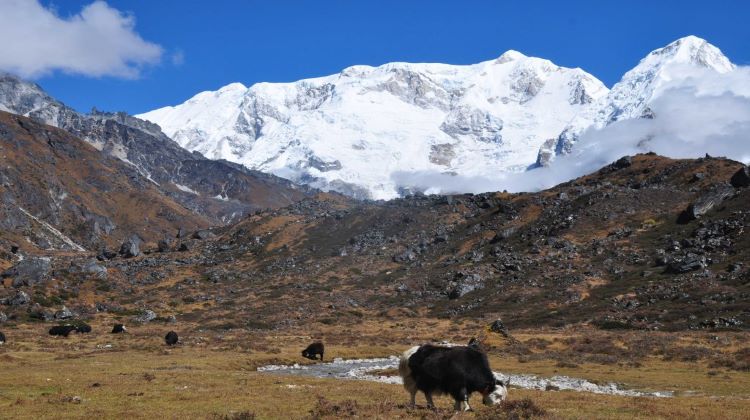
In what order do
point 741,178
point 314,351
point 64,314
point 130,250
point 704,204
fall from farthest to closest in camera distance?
point 130,250
point 741,178
point 704,204
point 64,314
point 314,351

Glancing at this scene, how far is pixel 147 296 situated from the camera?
126312 mm

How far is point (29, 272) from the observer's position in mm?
121375

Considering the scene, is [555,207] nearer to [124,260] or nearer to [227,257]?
[227,257]

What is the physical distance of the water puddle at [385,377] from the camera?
125ft

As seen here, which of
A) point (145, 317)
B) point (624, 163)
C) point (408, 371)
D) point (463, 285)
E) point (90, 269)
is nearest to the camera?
point (408, 371)

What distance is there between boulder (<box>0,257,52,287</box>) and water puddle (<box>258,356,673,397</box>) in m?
83.1

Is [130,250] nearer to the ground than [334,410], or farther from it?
farther from it

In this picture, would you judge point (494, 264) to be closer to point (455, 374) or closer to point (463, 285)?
point (463, 285)

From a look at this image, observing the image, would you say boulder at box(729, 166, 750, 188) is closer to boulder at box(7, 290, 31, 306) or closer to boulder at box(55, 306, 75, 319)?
boulder at box(55, 306, 75, 319)

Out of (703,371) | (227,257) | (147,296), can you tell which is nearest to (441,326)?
(703,371)

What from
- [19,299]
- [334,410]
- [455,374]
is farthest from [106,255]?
[455,374]

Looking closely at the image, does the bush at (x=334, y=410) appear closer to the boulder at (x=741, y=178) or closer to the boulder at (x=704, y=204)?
the boulder at (x=704, y=204)

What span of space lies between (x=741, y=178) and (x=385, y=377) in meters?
99.4

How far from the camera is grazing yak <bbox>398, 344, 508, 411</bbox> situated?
2305cm
